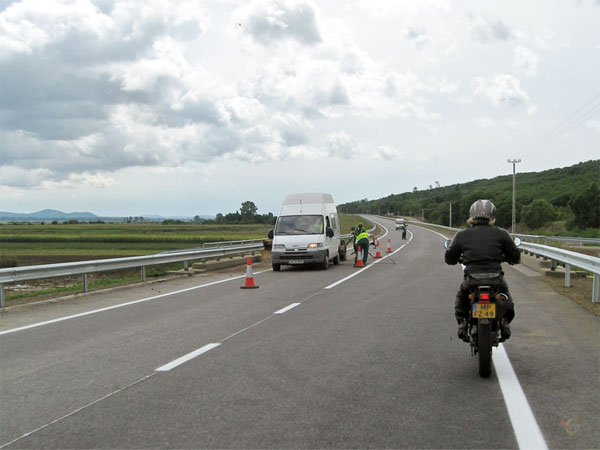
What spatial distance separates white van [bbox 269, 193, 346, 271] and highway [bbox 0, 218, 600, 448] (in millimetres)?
9495

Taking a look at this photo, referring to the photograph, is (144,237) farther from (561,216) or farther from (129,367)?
(561,216)

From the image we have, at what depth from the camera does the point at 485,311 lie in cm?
565

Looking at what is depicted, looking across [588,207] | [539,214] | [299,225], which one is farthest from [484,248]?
[539,214]

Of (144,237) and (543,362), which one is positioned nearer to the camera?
(543,362)

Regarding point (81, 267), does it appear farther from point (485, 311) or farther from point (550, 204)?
point (550, 204)

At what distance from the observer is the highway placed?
13.5 feet

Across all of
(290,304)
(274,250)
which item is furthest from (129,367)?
(274,250)

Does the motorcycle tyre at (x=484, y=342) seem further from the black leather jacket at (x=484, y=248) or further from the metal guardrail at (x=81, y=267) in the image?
the metal guardrail at (x=81, y=267)

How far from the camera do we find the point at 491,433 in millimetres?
4113

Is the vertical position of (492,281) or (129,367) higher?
(492,281)

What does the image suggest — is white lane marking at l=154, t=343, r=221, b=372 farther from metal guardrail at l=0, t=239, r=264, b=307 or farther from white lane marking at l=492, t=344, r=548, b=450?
metal guardrail at l=0, t=239, r=264, b=307

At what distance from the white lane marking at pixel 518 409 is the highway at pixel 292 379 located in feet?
0.06

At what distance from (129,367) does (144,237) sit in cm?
6697

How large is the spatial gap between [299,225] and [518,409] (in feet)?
55.9
